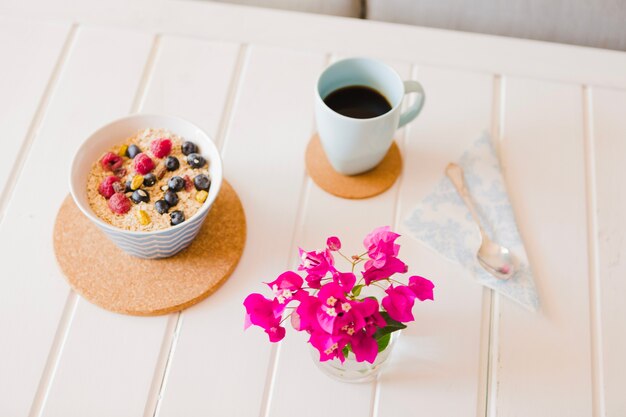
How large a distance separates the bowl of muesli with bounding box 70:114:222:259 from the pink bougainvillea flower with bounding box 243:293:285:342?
0.18 metres

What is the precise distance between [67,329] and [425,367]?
1.66 ft

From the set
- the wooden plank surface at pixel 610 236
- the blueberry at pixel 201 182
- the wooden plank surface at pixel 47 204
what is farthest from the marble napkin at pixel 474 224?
the wooden plank surface at pixel 47 204

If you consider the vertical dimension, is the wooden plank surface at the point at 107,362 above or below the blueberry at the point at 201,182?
below

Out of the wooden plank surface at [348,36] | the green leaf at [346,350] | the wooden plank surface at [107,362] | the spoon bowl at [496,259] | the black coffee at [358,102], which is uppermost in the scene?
the wooden plank surface at [348,36]

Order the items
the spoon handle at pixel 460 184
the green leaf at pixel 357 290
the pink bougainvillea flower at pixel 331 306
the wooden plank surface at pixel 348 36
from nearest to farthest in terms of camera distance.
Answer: the pink bougainvillea flower at pixel 331 306 < the green leaf at pixel 357 290 < the spoon handle at pixel 460 184 < the wooden plank surface at pixel 348 36

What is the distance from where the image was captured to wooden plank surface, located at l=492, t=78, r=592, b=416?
3.12 ft

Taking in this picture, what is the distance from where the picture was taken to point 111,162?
100cm

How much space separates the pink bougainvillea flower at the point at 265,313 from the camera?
814 mm

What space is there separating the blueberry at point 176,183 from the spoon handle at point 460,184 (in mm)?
432

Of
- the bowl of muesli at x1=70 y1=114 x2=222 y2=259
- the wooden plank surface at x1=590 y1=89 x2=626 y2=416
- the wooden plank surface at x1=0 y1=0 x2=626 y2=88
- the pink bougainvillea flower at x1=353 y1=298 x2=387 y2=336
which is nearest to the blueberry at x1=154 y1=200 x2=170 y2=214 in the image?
the bowl of muesli at x1=70 y1=114 x2=222 y2=259

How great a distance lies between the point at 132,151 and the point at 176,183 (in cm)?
9

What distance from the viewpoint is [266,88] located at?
3.99ft

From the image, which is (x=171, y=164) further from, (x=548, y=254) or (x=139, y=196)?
(x=548, y=254)

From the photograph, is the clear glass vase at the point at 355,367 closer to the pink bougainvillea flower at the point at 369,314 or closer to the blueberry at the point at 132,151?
the pink bougainvillea flower at the point at 369,314
